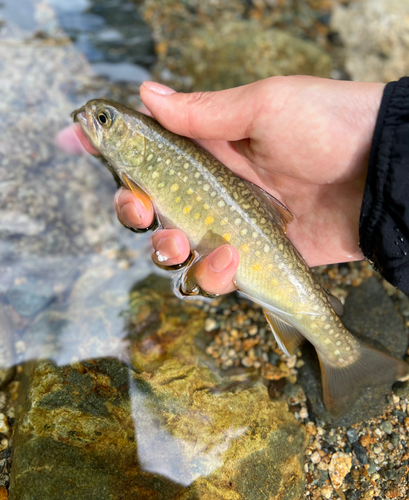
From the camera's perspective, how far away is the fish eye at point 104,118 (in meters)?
2.82

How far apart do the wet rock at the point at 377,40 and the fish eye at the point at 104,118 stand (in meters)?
4.04

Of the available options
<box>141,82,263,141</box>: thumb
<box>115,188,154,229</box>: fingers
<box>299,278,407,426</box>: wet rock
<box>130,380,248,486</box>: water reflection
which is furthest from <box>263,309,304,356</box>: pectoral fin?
<box>141,82,263,141</box>: thumb

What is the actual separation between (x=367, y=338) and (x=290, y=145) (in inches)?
65.0

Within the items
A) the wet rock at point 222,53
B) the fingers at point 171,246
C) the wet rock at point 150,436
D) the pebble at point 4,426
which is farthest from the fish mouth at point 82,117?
the wet rock at point 222,53

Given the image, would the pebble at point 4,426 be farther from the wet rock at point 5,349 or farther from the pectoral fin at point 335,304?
the pectoral fin at point 335,304

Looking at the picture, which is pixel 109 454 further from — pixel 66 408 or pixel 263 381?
pixel 263 381

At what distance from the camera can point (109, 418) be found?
7.82 ft

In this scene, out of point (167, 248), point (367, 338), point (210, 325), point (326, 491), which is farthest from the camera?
point (210, 325)

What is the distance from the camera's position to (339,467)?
8.52 feet

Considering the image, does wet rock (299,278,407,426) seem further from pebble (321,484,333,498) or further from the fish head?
the fish head

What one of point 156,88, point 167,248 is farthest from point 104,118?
point 167,248

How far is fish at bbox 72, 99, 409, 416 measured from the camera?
264cm

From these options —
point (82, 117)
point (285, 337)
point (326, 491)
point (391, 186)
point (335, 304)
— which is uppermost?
point (82, 117)

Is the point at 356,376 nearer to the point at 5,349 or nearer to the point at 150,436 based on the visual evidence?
the point at 150,436
